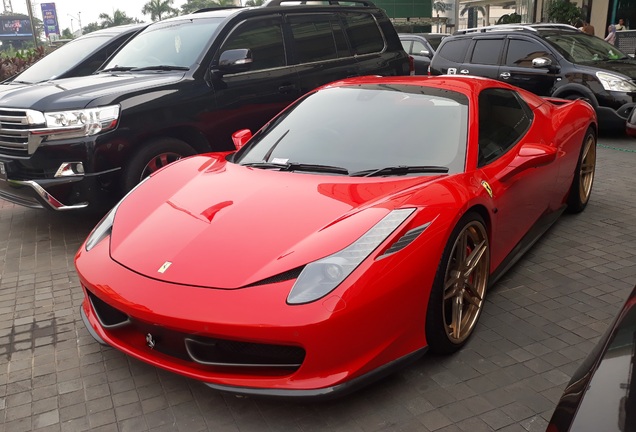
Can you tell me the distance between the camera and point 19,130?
4922mm

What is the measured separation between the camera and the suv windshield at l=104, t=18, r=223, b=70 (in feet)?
19.4

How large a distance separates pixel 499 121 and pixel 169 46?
378 cm

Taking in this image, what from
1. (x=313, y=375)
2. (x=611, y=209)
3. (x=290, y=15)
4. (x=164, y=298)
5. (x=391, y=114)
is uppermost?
(x=290, y=15)

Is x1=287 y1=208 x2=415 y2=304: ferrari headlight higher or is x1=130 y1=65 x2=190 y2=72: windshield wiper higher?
x1=130 y1=65 x2=190 y2=72: windshield wiper

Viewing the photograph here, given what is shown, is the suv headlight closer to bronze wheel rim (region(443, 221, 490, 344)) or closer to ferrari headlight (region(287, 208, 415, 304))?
ferrari headlight (region(287, 208, 415, 304))

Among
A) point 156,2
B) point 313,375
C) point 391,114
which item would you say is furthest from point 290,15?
point 156,2

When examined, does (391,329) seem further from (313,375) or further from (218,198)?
(218,198)

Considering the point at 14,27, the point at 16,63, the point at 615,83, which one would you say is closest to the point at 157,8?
the point at 14,27

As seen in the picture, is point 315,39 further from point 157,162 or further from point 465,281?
point 465,281

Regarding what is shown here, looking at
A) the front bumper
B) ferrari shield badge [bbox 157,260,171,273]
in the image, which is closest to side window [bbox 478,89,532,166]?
the front bumper

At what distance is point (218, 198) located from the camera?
127 inches

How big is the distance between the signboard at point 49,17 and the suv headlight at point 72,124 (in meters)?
66.6

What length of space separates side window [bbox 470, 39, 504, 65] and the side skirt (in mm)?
5984

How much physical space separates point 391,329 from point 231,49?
4172 mm
